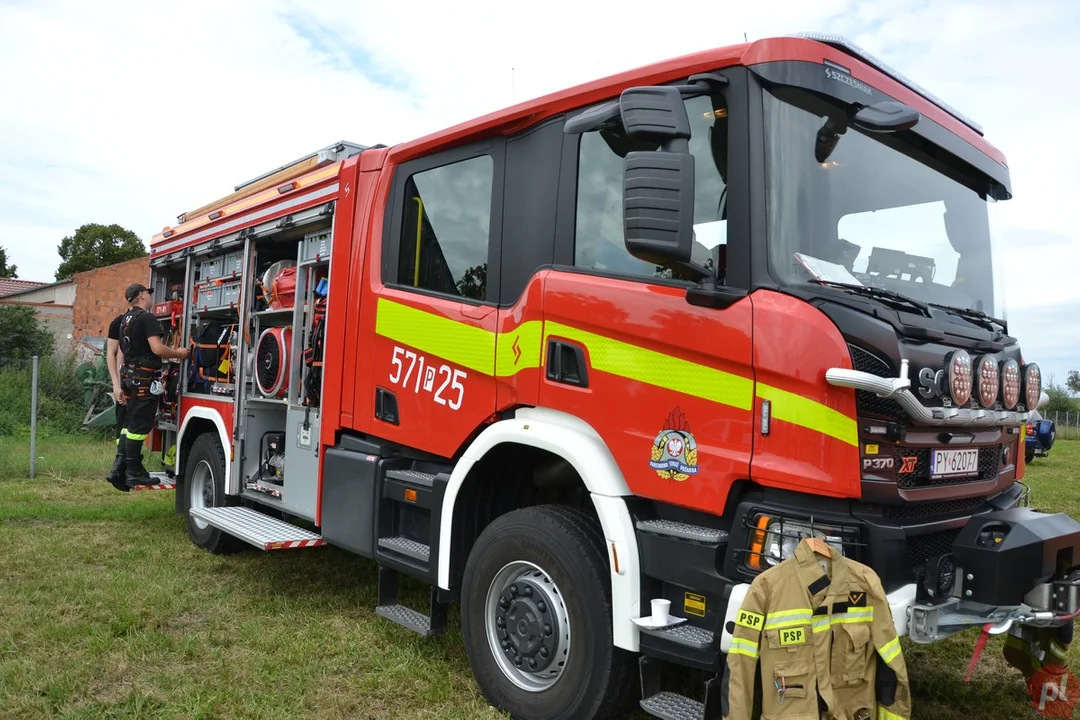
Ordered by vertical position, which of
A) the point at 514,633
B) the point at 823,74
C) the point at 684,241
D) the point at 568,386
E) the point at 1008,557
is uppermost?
the point at 823,74

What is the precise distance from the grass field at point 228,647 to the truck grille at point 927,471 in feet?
4.33

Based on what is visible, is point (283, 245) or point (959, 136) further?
point (283, 245)

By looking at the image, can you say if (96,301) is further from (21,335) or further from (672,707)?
(672,707)

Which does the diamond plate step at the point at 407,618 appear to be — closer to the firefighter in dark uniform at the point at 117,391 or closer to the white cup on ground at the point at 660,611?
the white cup on ground at the point at 660,611

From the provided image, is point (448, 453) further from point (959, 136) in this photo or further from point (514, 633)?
point (959, 136)

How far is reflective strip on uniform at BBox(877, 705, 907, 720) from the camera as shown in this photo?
9.34ft

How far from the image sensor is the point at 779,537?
9.48 ft

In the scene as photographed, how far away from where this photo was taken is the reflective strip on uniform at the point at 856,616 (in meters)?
2.76

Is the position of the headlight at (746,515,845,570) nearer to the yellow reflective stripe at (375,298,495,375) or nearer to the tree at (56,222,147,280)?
the yellow reflective stripe at (375,298,495,375)

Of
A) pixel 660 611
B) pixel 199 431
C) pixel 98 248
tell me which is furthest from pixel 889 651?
pixel 98 248

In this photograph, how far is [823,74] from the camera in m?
3.12

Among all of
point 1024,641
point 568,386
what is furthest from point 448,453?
point 1024,641

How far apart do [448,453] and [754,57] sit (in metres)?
2.33

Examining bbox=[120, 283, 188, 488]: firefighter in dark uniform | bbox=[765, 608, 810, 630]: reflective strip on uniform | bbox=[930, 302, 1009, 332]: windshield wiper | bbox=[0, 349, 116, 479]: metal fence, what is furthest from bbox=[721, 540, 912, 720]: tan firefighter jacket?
bbox=[0, 349, 116, 479]: metal fence
